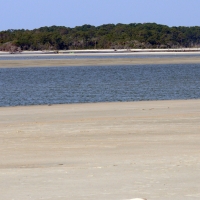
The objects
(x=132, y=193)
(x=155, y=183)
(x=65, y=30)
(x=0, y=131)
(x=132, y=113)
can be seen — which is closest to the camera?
(x=132, y=193)

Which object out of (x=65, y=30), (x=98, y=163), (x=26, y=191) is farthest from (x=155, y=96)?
(x=65, y=30)

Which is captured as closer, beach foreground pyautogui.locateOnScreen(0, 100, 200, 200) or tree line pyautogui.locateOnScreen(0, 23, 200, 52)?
beach foreground pyautogui.locateOnScreen(0, 100, 200, 200)

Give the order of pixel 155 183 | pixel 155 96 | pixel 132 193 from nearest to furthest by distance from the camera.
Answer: pixel 132 193, pixel 155 183, pixel 155 96

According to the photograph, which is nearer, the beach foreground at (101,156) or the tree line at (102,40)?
the beach foreground at (101,156)

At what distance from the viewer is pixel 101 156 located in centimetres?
933

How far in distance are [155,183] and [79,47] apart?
119m

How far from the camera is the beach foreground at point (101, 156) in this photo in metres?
7.05

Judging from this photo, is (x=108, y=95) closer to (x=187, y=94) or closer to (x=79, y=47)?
(x=187, y=94)

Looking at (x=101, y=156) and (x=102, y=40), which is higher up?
(x=101, y=156)

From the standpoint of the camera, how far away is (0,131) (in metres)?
12.4

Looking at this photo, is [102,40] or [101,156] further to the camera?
[102,40]

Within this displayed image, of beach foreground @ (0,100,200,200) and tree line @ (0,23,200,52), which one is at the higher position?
beach foreground @ (0,100,200,200)

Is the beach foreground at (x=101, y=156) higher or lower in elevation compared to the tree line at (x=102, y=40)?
higher

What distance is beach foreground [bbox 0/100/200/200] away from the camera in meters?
7.05
